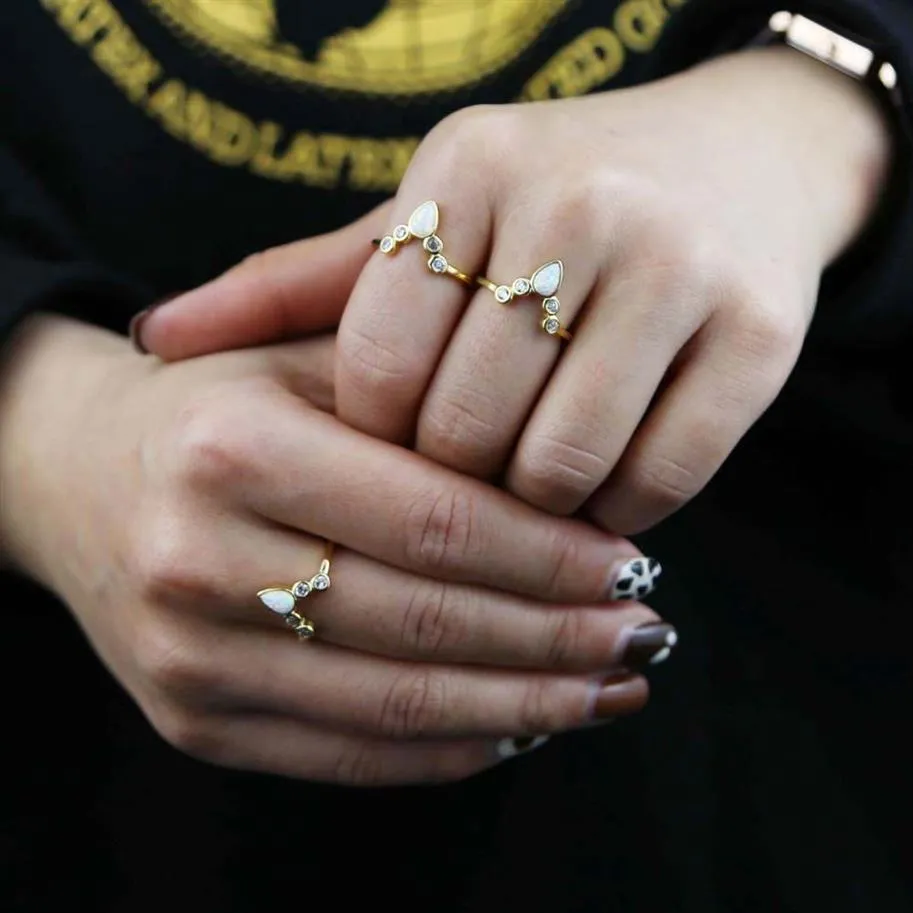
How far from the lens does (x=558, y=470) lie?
508mm

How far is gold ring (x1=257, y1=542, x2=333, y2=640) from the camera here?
1.72 ft

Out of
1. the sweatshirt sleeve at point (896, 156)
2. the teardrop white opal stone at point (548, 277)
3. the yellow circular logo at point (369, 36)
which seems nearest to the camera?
the teardrop white opal stone at point (548, 277)

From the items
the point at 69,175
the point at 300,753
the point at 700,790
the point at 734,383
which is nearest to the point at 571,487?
the point at 734,383

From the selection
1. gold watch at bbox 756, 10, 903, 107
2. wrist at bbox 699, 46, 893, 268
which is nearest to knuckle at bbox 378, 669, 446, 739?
wrist at bbox 699, 46, 893, 268

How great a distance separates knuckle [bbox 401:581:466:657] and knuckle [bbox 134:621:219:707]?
12cm

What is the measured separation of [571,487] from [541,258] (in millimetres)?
124

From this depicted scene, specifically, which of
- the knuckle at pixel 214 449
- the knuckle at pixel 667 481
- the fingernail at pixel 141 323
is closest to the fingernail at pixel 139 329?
the fingernail at pixel 141 323

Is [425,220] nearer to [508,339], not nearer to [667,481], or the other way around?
[508,339]

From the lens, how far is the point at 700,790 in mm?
775

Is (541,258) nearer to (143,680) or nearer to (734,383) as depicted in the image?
(734,383)

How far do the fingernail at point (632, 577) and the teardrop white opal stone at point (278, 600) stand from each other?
0.63 feet

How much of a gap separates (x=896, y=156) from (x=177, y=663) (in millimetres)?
547

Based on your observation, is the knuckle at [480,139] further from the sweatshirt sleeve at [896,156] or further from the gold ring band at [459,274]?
the sweatshirt sleeve at [896,156]

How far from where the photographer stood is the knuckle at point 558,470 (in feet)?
1.64
